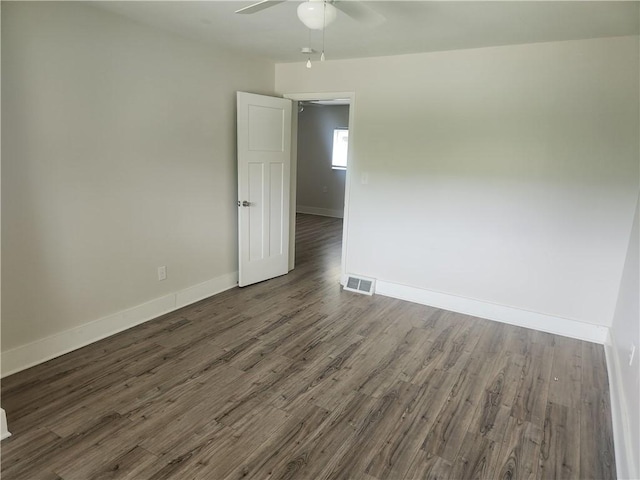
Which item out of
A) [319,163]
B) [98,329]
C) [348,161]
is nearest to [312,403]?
[98,329]

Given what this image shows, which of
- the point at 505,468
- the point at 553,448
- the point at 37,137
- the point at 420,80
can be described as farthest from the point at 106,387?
the point at 420,80

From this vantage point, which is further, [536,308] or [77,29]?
[536,308]

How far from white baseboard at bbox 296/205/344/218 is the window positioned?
3.06 ft

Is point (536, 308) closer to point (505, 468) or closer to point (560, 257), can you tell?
point (560, 257)

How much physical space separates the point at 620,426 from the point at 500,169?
84.1 inches

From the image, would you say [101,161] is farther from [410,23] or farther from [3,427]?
[410,23]

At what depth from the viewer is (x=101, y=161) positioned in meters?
2.96

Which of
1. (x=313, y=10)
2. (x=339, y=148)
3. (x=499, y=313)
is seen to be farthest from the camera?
(x=339, y=148)

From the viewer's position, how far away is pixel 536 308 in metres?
3.57

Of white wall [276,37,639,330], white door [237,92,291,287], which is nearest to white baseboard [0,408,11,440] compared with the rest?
white door [237,92,291,287]

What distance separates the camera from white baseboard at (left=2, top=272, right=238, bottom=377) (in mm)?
2650

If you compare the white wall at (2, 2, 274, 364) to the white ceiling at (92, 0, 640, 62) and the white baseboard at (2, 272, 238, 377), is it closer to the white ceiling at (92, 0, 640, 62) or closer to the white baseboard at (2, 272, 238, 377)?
the white baseboard at (2, 272, 238, 377)

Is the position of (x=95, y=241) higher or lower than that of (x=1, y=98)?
lower

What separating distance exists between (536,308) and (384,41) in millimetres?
2680
